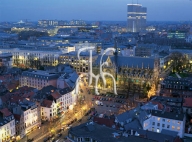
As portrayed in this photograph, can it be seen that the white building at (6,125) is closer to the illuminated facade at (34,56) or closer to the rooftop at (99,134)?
the rooftop at (99,134)

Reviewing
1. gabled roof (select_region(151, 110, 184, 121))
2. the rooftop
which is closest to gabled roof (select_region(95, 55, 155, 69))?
gabled roof (select_region(151, 110, 184, 121))

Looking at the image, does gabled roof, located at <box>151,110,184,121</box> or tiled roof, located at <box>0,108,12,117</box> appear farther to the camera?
tiled roof, located at <box>0,108,12,117</box>

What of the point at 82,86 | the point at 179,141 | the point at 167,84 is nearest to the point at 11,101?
the point at 82,86

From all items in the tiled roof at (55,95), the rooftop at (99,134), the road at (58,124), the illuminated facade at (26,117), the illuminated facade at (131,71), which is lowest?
the road at (58,124)

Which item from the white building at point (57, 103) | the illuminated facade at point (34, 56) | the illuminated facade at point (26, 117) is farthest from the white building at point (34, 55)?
the illuminated facade at point (26, 117)

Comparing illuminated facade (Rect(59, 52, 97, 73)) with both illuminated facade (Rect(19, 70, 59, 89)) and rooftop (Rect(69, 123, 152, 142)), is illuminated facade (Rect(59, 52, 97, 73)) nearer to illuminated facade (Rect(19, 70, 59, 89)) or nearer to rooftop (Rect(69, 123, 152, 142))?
illuminated facade (Rect(19, 70, 59, 89))

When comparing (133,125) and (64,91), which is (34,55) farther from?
(133,125)
